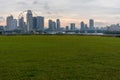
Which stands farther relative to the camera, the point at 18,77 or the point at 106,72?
the point at 106,72

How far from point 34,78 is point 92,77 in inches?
111

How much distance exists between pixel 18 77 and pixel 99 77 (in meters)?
3.94

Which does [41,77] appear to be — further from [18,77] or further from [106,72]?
[106,72]

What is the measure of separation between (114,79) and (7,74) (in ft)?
17.8

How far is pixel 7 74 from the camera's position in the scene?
16312mm

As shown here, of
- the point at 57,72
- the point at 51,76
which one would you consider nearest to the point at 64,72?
the point at 57,72

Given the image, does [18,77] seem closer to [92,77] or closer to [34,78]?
[34,78]

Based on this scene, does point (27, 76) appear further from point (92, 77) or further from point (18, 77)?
point (92, 77)

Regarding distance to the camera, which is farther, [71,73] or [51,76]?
[71,73]

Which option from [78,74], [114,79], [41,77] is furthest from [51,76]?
[114,79]

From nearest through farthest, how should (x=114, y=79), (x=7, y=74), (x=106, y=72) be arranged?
(x=114, y=79), (x=7, y=74), (x=106, y=72)

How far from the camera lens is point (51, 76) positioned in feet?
51.8

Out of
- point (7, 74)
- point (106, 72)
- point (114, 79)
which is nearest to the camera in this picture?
point (114, 79)

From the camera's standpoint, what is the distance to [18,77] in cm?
1540
